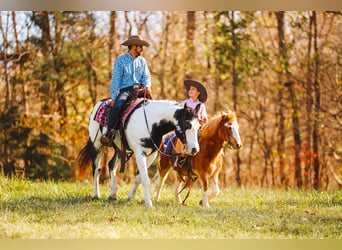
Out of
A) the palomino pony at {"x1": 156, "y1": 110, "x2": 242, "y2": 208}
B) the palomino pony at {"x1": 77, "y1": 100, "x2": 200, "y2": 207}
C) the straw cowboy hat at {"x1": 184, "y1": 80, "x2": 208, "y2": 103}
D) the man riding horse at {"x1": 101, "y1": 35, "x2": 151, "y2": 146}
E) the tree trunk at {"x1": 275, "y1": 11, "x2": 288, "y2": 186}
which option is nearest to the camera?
the palomino pony at {"x1": 77, "y1": 100, "x2": 200, "y2": 207}

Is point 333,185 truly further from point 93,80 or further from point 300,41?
point 93,80

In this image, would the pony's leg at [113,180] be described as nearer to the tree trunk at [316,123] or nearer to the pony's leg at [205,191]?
the pony's leg at [205,191]

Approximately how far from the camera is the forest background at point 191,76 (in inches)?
416

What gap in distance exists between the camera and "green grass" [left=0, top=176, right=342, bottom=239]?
661 cm

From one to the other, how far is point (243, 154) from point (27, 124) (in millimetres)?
3660

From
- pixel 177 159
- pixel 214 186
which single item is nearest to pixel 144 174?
pixel 177 159

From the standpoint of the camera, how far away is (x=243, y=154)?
1170 cm

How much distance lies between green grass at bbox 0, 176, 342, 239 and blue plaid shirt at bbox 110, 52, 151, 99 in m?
1.33

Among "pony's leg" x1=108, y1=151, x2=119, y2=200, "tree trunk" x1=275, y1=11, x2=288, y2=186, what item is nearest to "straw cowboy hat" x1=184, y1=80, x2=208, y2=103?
"pony's leg" x1=108, y1=151, x2=119, y2=200

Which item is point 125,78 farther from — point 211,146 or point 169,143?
point 211,146

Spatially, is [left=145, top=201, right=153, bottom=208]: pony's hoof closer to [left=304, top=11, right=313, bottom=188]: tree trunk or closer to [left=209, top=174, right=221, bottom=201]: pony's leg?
[left=209, top=174, right=221, bottom=201]: pony's leg

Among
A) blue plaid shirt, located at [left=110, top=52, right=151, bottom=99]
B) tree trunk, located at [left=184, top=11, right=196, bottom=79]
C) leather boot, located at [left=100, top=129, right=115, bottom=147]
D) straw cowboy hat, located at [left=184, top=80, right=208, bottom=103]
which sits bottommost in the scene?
leather boot, located at [left=100, top=129, right=115, bottom=147]
